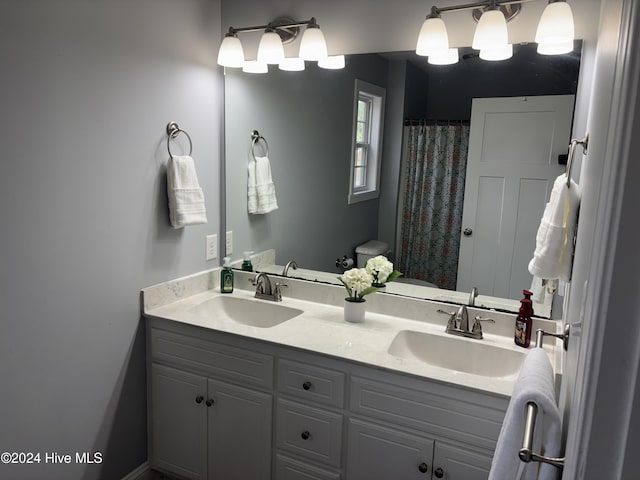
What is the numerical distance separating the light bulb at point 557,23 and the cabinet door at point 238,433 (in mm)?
1649

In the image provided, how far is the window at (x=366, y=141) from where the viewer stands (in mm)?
2178

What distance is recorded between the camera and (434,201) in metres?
2.10

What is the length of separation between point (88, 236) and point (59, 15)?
2.54 ft

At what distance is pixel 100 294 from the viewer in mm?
1938

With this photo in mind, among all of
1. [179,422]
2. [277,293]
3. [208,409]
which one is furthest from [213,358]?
[277,293]

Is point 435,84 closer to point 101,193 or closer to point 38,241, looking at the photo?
point 101,193

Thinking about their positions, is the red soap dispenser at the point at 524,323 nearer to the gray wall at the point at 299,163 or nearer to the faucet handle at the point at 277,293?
the gray wall at the point at 299,163

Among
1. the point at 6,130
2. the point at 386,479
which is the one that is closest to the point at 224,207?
the point at 6,130

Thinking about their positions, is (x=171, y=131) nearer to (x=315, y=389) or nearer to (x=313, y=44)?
(x=313, y=44)

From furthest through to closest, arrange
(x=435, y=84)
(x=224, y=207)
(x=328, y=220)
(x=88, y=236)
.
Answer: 1. (x=224, y=207)
2. (x=328, y=220)
3. (x=435, y=84)
4. (x=88, y=236)

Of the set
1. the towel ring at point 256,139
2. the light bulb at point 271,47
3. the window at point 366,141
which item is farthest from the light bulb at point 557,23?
the towel ring at point 256,139

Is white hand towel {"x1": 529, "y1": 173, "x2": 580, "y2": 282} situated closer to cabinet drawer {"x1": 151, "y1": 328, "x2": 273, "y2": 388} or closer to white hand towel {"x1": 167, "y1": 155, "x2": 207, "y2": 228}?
cabinet drawer {"x1": 151, "y1": 328, "x2": 273, "y2": 388}

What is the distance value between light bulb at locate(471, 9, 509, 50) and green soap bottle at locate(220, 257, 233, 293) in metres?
1.51

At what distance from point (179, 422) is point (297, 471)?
61 cm
